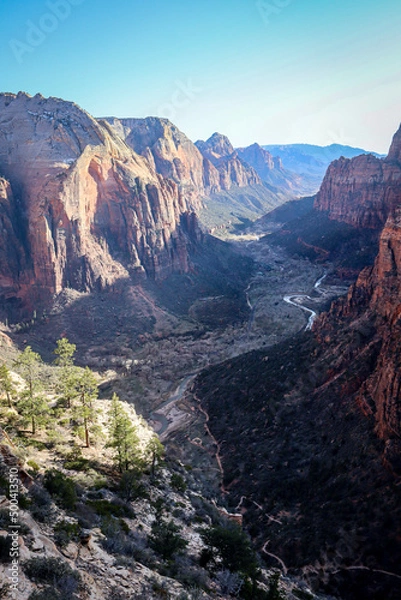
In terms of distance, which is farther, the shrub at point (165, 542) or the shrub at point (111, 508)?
the shrub at point (111, 508)

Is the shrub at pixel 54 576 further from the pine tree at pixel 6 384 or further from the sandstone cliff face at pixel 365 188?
the sandstone cliff face at pixel 365 188

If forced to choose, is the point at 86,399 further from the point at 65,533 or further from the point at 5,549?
the point at 5,549

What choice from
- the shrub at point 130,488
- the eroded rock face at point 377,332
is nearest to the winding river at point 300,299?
the eroded rock face at point 377,332

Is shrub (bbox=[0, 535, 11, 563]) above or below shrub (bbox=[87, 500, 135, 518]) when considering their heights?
above

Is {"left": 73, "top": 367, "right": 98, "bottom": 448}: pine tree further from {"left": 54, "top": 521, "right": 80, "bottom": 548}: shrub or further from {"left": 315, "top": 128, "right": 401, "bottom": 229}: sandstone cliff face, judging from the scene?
{"left": 315, "top": 128, "right": 401, "bottom": 229}: sandstone cliff face

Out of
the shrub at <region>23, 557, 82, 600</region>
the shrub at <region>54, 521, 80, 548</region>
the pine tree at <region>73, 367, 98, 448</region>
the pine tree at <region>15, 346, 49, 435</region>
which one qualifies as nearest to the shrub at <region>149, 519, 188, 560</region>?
the shrub at <region>54, 521, 80, 548</region>
